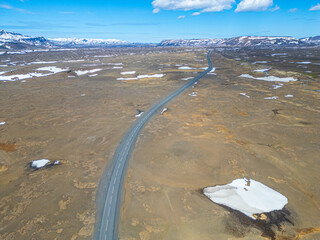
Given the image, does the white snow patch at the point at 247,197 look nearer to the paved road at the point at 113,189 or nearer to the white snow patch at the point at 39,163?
the paved road at the point at 113,189

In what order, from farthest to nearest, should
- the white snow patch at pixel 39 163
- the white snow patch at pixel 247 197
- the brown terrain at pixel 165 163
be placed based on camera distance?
the white snow patch at pixel 39 163 < the white snow patch at pixel 247 197 < the brown terrain at pixel 165 163

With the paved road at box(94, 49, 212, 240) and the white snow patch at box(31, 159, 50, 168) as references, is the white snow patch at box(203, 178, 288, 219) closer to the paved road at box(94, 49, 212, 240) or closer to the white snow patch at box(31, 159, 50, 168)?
the paved road at box(94, 49, 212, 240)

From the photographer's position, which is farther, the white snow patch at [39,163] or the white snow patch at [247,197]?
the white snow patch at [39,163]

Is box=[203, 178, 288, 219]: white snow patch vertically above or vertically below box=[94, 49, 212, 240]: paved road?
above

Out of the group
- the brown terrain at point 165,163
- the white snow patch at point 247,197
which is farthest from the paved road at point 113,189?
the white snow patch at point 247,197

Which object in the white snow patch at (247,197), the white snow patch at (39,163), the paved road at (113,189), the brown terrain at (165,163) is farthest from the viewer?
the white snow patch at (39,163)

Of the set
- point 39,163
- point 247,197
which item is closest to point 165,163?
point 247,197

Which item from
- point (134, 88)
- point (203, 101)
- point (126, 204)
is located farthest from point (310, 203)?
point (134, 88)

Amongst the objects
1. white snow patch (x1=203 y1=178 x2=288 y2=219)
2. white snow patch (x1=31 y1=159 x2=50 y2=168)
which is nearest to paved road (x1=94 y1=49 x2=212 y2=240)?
white snow patch (x1=31 y1=159 x2=50 y2=168)
